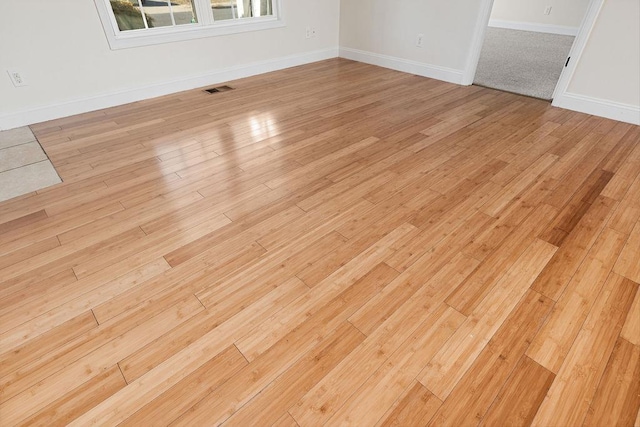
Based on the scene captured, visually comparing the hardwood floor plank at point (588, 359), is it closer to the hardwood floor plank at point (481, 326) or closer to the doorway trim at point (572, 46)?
the hardwood floor plank at point (481, 326)

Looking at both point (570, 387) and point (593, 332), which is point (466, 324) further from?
point (593, 332)

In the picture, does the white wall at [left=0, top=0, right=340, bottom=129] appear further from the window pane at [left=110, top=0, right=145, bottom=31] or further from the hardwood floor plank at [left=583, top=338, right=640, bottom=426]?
the hardwood floor plank at [left=583, top=338, right=640, bottom=426]

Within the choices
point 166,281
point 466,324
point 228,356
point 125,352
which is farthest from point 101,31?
point 466,324

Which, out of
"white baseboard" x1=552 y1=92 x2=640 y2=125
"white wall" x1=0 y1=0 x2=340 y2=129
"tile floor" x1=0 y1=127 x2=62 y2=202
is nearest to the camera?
"tile floor" x1=0 y1=127 x2=62 y2=202

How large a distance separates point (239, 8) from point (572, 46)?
135 inches

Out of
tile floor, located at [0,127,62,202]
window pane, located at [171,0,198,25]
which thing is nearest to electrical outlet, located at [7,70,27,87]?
tile floor, located at [0,127,62,202]

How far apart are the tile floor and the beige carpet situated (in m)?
4.28

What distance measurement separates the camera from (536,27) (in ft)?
20.0

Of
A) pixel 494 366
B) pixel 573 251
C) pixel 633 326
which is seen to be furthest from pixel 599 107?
pixel 494 366

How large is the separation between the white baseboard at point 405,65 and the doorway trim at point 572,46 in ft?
0.46

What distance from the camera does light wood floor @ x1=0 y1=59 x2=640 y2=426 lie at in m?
1.12

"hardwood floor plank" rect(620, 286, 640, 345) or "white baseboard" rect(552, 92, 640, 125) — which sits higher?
"white baseboard" rect(552, 92, 640, 125)

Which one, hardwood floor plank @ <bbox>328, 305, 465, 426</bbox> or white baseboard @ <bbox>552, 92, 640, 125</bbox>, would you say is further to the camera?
white baseboard @ <bbox>552, 92, 640, 125</bbox>

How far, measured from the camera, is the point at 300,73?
4.33m
